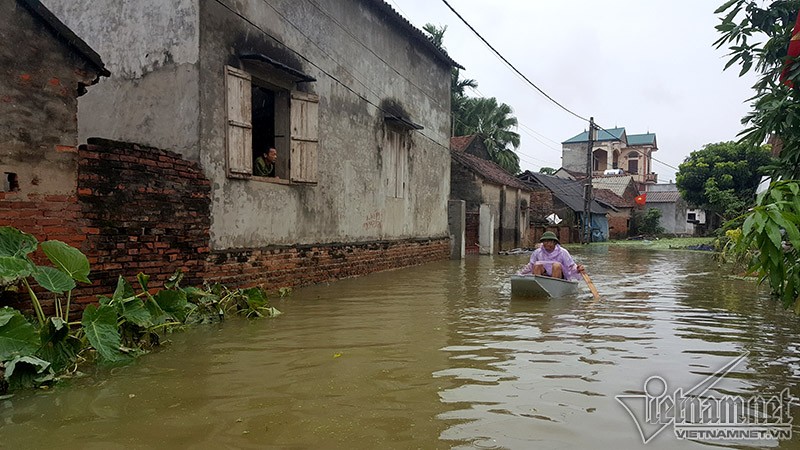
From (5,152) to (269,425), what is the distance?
3.97m

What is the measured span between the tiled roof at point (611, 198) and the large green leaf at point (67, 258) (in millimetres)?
44025

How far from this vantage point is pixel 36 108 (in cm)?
568

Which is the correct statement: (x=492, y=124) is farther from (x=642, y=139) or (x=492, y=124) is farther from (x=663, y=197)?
(x=642, y=139)

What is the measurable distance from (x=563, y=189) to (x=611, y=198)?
9249mm

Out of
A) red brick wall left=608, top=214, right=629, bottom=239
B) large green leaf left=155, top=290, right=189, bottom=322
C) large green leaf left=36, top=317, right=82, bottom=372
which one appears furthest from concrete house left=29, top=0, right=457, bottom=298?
red brick wall left=608, top=214, right=629, bottom=239

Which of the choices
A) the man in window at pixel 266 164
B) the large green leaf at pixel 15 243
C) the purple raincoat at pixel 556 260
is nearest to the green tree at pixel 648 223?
the purple raincoat at pixel 556 260

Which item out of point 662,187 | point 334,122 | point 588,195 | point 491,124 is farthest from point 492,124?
point 334,122

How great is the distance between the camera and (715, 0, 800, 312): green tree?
12.1 feet

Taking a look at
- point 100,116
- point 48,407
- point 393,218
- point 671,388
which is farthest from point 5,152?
point 393,218

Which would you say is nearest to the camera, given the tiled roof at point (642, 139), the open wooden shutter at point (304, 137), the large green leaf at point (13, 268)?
the large green leaf at point (13, 268)

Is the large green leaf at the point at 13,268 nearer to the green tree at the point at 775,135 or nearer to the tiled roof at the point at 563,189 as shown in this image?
the green tree at the point at 775,135

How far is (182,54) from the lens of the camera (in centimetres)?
814

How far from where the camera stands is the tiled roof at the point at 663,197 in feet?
161

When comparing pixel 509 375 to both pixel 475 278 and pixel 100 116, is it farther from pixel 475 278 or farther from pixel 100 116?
pixel 475 278
